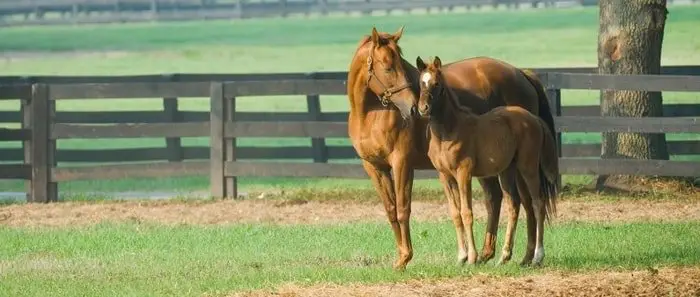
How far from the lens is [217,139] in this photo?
2002cm

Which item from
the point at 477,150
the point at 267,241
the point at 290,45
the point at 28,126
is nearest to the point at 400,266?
the point at 477,150

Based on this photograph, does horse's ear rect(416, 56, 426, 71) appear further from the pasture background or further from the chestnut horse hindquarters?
the pasture background

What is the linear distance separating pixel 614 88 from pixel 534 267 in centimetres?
640

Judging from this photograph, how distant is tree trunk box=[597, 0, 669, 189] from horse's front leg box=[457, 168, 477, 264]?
726cm

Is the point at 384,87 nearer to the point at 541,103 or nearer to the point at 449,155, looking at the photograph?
the point at 449,155

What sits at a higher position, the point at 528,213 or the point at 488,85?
the point at 488,85

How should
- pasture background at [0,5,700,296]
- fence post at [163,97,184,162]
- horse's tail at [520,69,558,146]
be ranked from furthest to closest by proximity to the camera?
fence post at [163,97,184,162] < horse's tail at [520,69,558,146] < pasture background at [0,5,700,296]

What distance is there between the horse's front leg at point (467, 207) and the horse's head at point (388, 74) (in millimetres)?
689

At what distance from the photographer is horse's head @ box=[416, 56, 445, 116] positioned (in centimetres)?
1232

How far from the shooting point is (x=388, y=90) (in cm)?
1248

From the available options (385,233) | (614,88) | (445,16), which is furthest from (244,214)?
(445,16)

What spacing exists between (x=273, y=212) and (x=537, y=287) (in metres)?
7.25

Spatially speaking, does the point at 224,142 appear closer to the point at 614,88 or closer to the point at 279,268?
the point at 614,88

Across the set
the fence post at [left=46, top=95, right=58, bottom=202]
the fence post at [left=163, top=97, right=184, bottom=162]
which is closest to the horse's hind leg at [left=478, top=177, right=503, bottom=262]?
the fence post at [left=46, top=95, right=58, bottom=202]
